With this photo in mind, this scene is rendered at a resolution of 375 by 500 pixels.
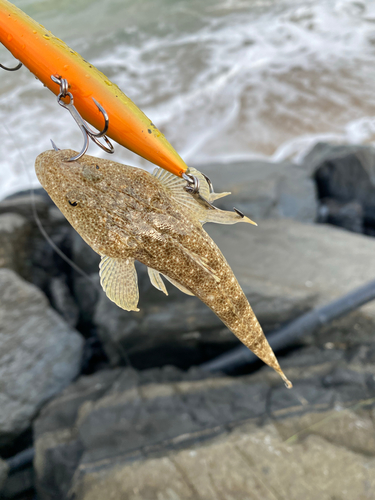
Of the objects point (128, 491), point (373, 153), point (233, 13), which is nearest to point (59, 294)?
point (128, 491)

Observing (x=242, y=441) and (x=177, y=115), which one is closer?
(x=242, y=441)

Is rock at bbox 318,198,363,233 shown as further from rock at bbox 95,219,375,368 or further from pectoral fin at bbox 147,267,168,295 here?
pectoral fin at bbox 147,267,168,295

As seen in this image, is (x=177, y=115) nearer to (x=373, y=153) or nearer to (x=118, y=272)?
(x=373, y=153)

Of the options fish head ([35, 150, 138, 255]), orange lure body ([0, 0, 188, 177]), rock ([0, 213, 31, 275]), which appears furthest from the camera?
rock ([0, 213, 31, 275])

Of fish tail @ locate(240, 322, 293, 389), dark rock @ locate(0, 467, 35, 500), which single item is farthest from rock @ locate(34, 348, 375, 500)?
fish tail @ locate(240, 322, 293, 389)

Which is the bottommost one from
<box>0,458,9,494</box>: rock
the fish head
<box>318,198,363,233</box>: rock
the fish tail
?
<box>318,198,363,233</box>: rock

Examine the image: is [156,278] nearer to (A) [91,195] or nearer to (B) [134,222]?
(B) [134,222]
